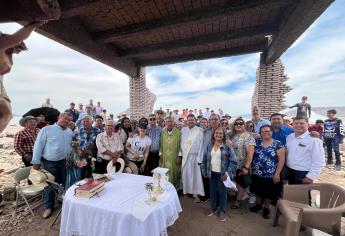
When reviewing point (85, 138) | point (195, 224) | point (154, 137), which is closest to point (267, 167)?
point (195, 224)

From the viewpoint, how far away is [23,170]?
12.2ft

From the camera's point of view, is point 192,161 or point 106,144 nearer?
point 106,144

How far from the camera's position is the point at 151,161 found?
4.71 m

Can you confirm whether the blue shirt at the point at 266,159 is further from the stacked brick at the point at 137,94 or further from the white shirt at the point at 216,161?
the stacked brick at the point at 137,94

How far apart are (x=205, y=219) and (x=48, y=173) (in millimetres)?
3044

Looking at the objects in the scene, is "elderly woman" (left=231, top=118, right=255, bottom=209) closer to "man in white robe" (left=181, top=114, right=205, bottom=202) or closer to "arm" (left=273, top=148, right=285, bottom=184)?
"arm" (left=273, top=148, right=285, bottom=184)

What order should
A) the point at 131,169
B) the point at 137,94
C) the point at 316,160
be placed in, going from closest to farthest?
1. the point at 316,160
2. the point at 131,169
3. the point at 137,94

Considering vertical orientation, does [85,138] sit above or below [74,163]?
above

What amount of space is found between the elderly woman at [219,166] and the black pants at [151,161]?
1.50 meters

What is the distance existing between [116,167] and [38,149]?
4.85ft

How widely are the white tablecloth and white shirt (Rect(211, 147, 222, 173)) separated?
1.20m

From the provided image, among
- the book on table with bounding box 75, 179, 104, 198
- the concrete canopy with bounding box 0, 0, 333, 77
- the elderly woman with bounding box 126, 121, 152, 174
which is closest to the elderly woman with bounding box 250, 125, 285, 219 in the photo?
the concrete canopy with bounding box 0, 0, 333, 77

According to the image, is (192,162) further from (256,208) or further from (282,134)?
(282,134)

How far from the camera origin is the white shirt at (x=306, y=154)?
121 inches
